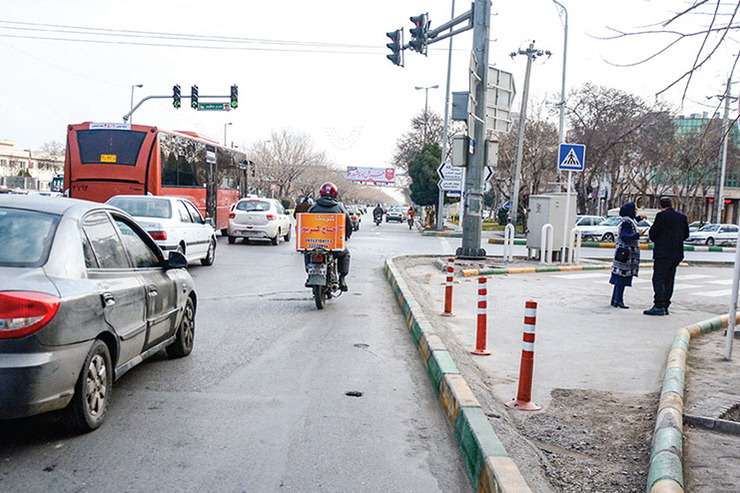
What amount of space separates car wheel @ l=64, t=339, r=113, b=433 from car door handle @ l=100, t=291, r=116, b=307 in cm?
26

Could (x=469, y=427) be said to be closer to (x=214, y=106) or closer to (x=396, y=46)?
(x=396, y=46)

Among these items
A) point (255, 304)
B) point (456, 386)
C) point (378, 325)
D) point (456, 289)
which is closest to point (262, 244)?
point (456, 289)

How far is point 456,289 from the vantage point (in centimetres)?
1358

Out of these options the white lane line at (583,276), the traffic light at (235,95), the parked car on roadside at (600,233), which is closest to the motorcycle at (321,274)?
the white lane line at (583,276)

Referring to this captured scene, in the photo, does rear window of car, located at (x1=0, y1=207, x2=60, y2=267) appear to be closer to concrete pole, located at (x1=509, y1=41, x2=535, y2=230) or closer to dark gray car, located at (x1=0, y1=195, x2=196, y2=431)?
dark gray car, located at (x1=0, y1=195, x2=196, y2=431)

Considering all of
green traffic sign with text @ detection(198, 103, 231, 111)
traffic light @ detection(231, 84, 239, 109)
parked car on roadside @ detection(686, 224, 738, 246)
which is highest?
traffic light @ detection(231, 84, 239, 109)

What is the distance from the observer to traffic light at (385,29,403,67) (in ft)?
58.0

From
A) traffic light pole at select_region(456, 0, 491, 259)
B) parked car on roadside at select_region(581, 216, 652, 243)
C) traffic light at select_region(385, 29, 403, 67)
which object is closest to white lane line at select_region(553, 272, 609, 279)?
traffic light pole at select_region(456, 0, 491, 259)

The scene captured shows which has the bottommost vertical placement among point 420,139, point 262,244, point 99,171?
point 262,244

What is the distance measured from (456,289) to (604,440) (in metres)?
8.73

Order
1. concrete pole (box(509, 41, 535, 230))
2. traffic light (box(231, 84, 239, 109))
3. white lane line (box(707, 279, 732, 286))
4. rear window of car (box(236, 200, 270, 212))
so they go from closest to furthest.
Result: white lane line (box(707, 279, 732, 286))
rear window of car (box(236, 200, 270, 212))
traffic light (box(231, 84, 239, 109))
concrete pole (box(509, 41, 535, 230))

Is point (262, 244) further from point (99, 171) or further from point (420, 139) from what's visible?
point (420, 139)

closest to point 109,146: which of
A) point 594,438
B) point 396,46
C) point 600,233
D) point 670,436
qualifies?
point 396,46

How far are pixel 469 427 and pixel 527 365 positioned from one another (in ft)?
3.31
